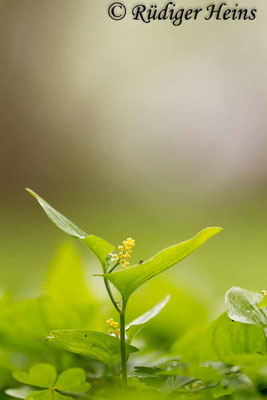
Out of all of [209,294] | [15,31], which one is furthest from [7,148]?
[209,294]

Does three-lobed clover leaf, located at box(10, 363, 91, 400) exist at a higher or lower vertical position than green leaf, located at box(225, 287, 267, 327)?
lower

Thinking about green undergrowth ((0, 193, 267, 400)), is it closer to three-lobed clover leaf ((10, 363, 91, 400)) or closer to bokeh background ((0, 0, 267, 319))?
three-lobed clover leaf ((10, 363, 91, 400))

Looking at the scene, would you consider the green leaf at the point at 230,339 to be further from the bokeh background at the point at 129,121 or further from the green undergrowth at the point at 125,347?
the bokeh background at the point at 129,121

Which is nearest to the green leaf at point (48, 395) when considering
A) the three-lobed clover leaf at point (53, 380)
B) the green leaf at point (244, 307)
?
the three-lobed clover leaf at point (53, 380)

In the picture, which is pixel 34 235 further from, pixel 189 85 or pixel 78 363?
pixel 189 85

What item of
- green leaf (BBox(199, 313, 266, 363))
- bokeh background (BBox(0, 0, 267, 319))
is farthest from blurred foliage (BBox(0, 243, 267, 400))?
bokeh background (BBox(0, 0, 267, 319))

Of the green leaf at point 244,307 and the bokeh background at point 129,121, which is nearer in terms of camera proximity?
the green leaf at point 244,307
